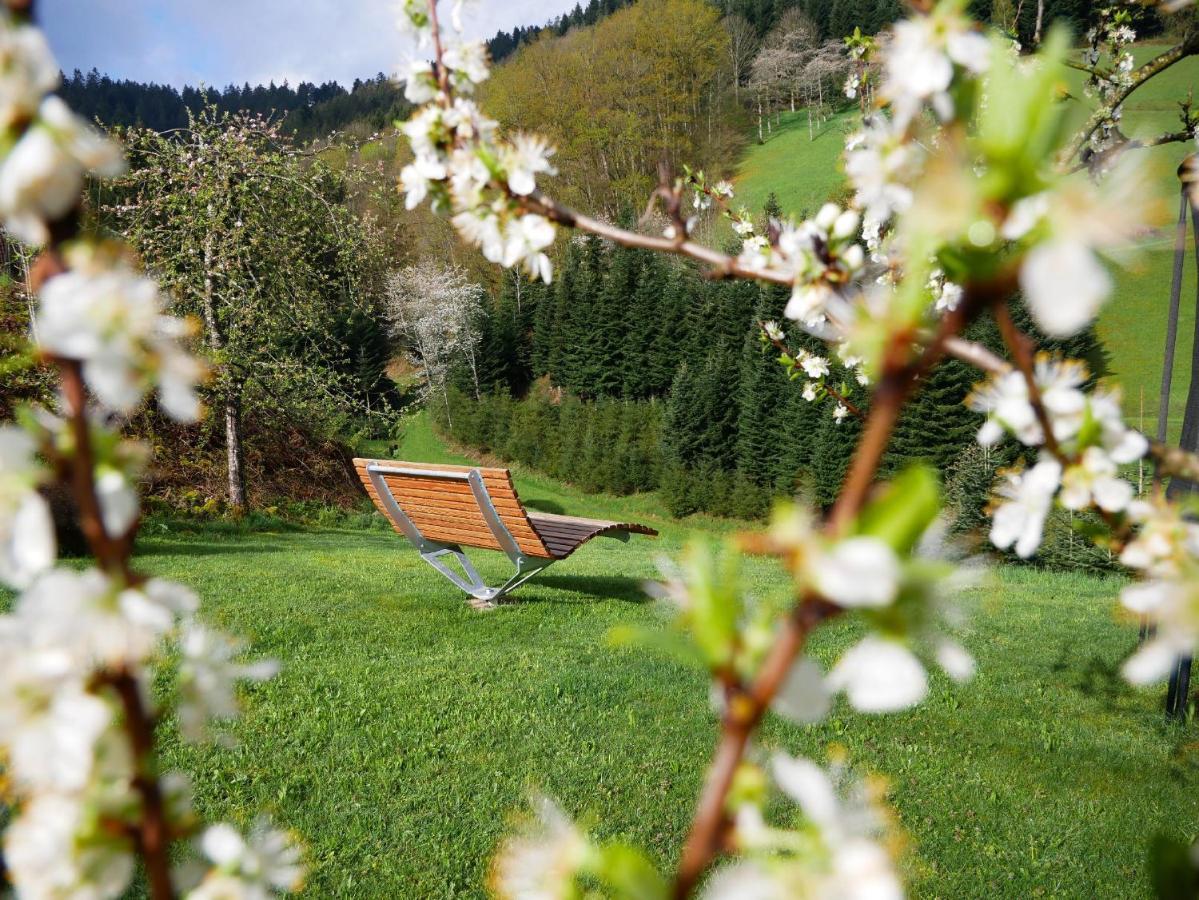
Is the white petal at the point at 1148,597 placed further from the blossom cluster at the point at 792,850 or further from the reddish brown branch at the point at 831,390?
the reddish brown branch at the point at 831,390

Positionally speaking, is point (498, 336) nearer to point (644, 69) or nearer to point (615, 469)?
point (615, 469)

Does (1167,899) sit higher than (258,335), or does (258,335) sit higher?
(1167,899)

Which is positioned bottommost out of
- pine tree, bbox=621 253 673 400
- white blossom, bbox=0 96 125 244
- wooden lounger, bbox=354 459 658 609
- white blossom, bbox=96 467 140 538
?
pine tree, bbox=621 253 673 400

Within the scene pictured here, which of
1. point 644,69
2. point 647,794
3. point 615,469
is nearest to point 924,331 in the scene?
point 647,794

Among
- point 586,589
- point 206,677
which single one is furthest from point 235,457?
point 206,677

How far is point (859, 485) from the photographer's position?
320mm

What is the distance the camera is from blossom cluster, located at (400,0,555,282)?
3.47ft

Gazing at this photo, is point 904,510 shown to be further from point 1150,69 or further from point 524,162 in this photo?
point 1150,69

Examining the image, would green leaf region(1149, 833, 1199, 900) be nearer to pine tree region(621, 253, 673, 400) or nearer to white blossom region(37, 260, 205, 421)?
white blossom region(37, 260, 205, 421)

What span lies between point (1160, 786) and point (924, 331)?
3688 millimetres

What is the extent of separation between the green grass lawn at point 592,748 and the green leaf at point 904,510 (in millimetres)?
2165

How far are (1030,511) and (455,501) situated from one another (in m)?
4.52

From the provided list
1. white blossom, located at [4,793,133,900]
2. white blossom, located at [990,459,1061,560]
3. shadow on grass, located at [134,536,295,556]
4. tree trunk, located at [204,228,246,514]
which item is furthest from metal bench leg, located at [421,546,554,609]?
tree trunk, located at [204,228,246,514]

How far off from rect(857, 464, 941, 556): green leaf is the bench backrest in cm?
429
